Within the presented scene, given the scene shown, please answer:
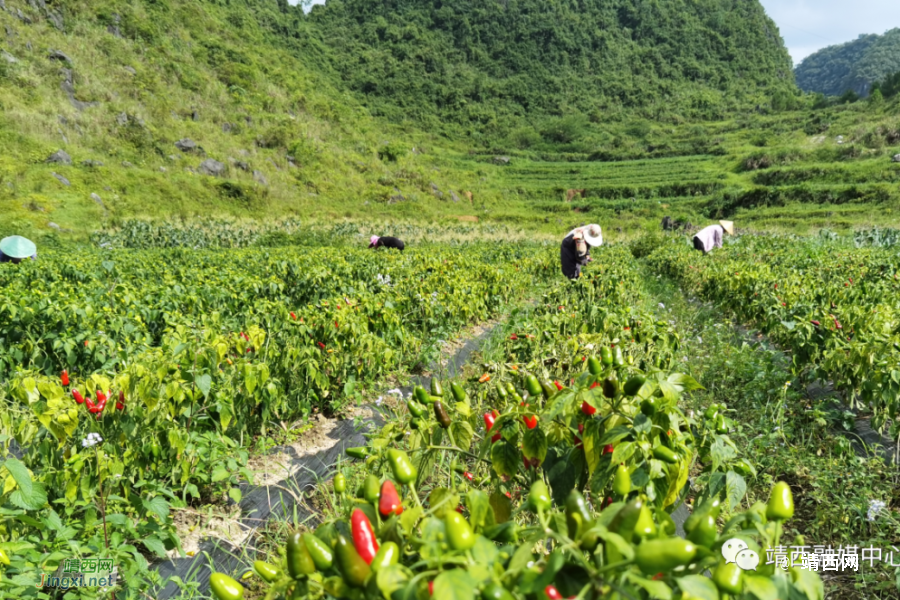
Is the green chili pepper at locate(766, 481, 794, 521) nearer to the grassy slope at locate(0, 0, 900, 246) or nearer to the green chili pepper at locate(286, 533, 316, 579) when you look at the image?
the green chili pepper at locate(286, 533, 316, 579)

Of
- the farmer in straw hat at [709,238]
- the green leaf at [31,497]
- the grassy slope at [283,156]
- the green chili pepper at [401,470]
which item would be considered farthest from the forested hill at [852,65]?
the green leaf at [31,497]

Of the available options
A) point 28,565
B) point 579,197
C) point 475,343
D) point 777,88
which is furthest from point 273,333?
point 777,88

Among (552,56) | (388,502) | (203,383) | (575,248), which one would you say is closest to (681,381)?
(388,502)

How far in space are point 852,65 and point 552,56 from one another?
11930 cm

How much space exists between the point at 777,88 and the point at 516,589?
118691 millimetres

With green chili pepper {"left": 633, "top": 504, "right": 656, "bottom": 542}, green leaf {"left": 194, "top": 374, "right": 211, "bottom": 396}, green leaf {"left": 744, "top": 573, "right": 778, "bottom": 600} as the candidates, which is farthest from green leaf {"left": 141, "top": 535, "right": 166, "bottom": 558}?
green leaf {"left": 744, "top": 573, "right": 778, "bottom": 600}

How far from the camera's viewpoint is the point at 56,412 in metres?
2.19

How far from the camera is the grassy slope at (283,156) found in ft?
79.2

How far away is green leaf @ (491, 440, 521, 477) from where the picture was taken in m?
1.36

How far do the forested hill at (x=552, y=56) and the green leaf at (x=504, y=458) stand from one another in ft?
275

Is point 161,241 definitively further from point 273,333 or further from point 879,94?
point 879,94

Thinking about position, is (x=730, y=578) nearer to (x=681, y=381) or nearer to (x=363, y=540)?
(x=363, y=540)

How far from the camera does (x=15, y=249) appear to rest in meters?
8.52

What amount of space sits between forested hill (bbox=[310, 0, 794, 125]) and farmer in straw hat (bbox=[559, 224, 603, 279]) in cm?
7626
